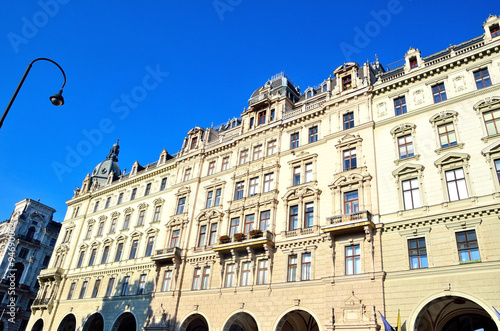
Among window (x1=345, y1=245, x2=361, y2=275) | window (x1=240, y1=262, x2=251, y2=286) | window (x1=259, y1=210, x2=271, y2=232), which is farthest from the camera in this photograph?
window (x1=259, y1=210, x2=271, y2=232)

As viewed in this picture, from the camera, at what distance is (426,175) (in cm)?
2841

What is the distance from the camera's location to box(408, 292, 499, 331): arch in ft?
79.4

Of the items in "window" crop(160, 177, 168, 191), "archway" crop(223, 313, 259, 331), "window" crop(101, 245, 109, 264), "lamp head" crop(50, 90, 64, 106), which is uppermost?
"window" crop(160, 177, 168, 191)

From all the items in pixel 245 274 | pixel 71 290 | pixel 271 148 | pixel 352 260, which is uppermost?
pixel 271 148

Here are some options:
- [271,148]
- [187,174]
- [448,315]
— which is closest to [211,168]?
[187,174]

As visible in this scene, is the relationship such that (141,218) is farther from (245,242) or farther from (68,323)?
(245,242)

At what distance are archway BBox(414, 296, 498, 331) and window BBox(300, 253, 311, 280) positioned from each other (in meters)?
8.66

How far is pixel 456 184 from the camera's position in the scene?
2694 centimetres

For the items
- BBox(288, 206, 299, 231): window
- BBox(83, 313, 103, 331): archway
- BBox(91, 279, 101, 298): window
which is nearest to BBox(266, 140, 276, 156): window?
BBox(288, 206, 299, 231): window

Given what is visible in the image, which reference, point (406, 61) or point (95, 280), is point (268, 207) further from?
point (95, 280)

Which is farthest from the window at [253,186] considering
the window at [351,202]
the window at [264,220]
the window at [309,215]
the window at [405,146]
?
the window at [405,146]

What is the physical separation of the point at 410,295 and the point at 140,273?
29.7 m

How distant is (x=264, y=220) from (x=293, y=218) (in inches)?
120

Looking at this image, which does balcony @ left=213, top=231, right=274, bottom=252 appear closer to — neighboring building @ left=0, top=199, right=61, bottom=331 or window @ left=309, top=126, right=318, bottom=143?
window @ left=309, top=126, right=318, bottom=143
